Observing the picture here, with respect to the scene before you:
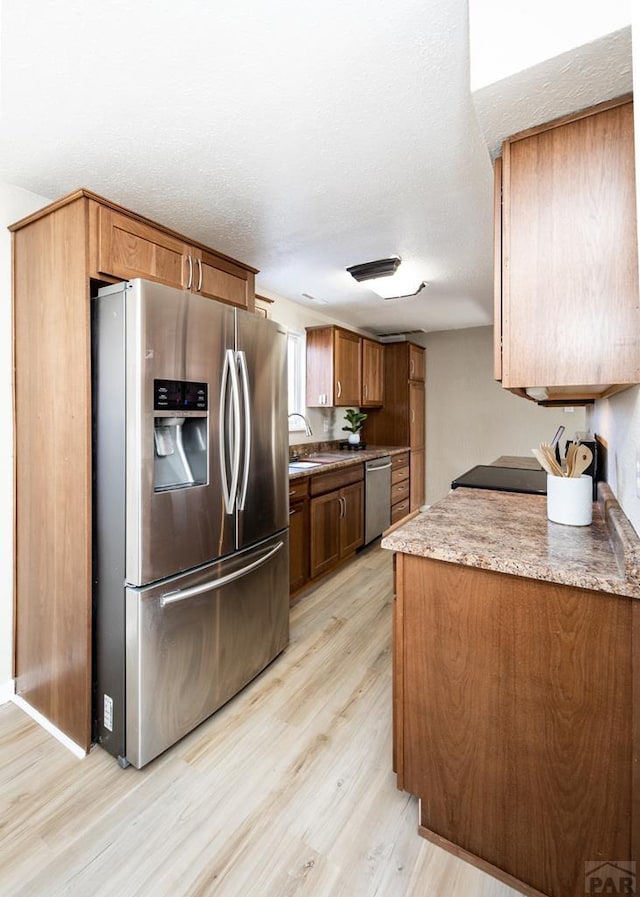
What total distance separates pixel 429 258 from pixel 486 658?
2.66m

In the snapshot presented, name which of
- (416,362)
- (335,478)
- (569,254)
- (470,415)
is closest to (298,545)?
(335,478)

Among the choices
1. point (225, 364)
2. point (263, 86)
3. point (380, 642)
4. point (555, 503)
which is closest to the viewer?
point (263, 86)

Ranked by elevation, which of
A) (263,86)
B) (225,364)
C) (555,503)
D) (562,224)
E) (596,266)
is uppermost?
(263,86)

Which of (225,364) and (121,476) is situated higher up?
(225,364)

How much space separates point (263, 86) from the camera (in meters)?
1.36

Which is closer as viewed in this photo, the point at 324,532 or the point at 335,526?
the point at 324,532

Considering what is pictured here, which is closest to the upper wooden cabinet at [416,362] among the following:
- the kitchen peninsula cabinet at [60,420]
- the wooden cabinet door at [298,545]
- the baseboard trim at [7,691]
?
the wooden cabinet door at [298,545]

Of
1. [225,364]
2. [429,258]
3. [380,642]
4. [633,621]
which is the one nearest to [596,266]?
[633,621]

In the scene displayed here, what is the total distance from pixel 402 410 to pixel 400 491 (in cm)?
103

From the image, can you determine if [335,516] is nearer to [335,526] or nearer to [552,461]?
[335,526]

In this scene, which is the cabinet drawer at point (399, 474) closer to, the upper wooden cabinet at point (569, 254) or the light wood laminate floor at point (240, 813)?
the light wood laminate floor at point (240, 813)

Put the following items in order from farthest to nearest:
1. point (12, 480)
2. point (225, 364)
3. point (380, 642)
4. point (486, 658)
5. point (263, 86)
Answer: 1. point (380, 642)
2. point (12, 480)
3. point (225, 364)
4. point (263, 86)
5. point (486, 658)

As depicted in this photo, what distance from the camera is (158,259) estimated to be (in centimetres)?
189

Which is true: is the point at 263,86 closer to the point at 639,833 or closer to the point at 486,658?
the point at 486,658
